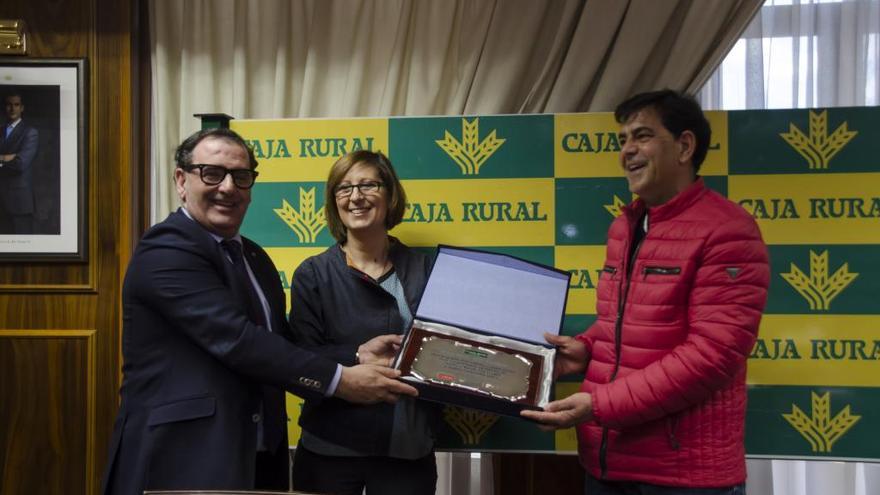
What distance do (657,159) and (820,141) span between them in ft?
2.80

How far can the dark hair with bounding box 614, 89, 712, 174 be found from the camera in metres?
1.83

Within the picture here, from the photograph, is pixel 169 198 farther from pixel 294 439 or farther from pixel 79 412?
pixel 294 439

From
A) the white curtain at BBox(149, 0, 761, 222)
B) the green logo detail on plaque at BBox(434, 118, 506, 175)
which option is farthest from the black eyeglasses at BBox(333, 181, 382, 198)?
the white curtain at BBox(149, 0, 761, 222)

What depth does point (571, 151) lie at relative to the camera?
246 cm

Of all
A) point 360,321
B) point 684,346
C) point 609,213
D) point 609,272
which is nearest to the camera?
point 684,346

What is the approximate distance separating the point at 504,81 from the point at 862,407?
167 centimetres

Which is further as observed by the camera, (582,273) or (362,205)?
(582,273)

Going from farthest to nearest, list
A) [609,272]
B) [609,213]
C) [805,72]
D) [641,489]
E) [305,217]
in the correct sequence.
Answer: [805,72], [305,217], [609,213], [609,272], [641,489]

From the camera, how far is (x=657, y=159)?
183 centimetres

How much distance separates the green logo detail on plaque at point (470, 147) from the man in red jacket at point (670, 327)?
2.07 feet

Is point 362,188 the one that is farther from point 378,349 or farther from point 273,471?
point 273,471

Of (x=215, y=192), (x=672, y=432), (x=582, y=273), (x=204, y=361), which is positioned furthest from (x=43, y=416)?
(x=672, y=432)

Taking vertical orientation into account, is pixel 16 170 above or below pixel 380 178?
above

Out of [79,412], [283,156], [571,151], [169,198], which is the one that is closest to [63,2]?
[169,198]
